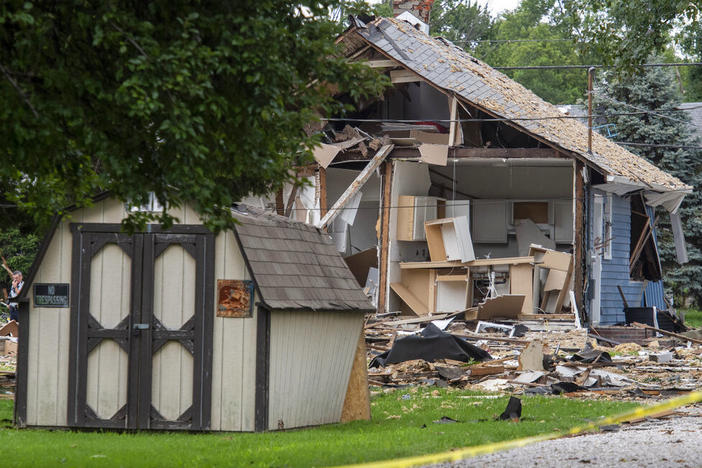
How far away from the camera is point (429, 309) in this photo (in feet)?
95.5

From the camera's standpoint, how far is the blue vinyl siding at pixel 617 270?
30.2m

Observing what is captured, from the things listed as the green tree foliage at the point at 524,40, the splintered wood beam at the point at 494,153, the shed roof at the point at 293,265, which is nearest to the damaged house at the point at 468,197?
the splintered wood beam at the point at 494,153

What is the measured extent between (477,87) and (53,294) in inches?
738

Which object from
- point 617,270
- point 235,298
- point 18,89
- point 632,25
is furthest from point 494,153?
point 18,89

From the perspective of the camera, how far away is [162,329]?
1165 cm

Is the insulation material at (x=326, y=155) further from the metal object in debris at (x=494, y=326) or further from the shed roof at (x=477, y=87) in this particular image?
the metal object in debris at (x=494, y=326)

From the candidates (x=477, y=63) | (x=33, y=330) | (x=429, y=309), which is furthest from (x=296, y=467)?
(x=477, y=63)

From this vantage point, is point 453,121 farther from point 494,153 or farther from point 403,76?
point 403,76

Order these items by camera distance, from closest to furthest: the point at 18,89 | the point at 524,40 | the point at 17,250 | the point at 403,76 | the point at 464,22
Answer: the point at 18,89 < the point at 403,76 < the point at 17,250 < the point at 524,40 < the point at 464,22

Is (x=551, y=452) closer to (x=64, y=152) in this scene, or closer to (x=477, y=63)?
(x=64, y=152)

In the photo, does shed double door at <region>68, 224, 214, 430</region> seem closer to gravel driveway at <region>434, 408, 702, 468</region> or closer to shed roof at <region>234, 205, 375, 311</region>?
shed roof at <region>234, 205, 375, 311</region>

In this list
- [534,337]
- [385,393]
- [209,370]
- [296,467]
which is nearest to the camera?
[296,467]

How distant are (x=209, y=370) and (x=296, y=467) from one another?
264 centimetres

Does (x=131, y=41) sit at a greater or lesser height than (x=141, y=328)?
greater
